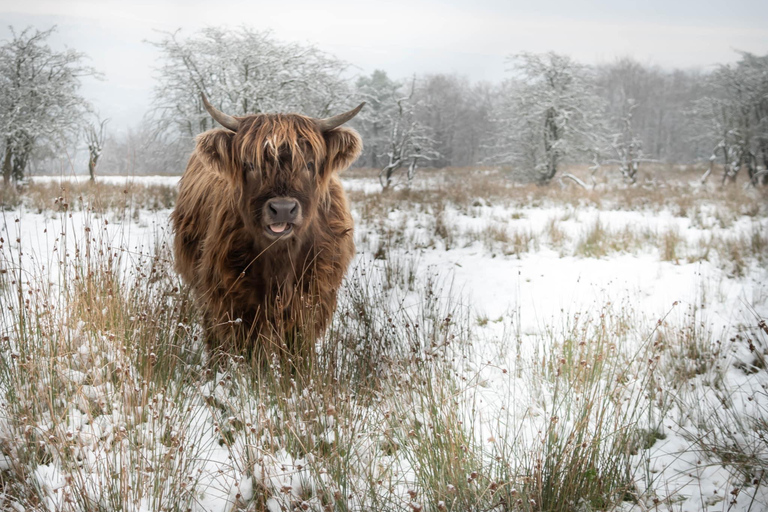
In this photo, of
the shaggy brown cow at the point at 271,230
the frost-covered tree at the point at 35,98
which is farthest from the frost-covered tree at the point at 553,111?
the shaggy brown cow at the point at 271,230

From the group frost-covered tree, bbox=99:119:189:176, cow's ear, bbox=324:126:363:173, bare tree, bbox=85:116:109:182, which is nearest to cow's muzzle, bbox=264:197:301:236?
cow's ear, bbox=324:126:363:173

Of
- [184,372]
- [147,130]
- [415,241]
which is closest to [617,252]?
[415,241]

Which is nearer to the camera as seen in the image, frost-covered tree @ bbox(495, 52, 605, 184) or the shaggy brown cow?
the shaggy brown cow

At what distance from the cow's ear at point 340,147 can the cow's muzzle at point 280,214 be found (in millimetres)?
620

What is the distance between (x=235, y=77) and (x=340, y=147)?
1154 centimetres

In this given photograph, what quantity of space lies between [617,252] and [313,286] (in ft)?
17.4

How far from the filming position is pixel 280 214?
248cm

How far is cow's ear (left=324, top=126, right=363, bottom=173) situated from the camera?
307 centimetres

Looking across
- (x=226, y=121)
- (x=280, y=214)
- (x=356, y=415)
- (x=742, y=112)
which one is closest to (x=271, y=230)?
(x=280, y=214)

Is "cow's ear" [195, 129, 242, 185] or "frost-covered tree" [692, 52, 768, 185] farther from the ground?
"frost-covered tree" [692, 52, 768, 185]

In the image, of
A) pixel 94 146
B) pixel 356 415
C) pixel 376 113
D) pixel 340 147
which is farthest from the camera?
pixel 376 113

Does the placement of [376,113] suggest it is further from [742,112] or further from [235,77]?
[742,112]

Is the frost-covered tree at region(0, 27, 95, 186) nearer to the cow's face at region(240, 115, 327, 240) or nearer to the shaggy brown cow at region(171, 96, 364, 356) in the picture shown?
the shaggy brown cow at region(171, 96, 364, 356)

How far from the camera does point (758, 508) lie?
5.69ft
